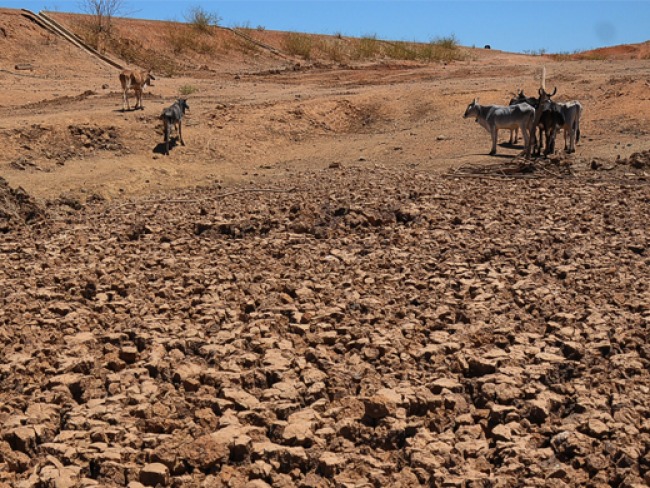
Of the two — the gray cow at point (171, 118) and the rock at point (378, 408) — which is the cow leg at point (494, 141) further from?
the rock at point (378, 408)

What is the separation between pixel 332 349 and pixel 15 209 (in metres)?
5.00

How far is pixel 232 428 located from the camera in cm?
423

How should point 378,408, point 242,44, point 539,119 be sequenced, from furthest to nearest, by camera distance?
point 242,44, point 539,119, point 378,408

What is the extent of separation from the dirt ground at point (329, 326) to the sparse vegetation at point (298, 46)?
23.2m

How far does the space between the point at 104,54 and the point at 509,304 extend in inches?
1000

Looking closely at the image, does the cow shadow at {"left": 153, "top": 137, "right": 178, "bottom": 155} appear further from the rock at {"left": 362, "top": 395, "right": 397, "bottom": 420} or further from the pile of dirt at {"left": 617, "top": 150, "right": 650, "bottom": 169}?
the rock at {"left": 362, "top": 395, "right": 397, "bottom": 420}

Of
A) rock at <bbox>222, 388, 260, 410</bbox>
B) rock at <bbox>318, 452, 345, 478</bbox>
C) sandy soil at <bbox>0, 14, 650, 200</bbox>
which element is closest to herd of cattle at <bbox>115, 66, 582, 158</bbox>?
sandy soil at <bbox>0, 14, 650, 200</bbox>

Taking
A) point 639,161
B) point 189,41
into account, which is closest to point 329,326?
point 639,161

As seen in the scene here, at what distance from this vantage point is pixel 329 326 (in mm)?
5473

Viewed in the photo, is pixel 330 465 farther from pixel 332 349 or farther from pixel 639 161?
pixel 639 161

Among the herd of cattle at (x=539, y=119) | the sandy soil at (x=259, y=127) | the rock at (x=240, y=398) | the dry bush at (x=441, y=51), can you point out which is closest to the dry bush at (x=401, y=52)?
the dry bush at (x=441, y=51)

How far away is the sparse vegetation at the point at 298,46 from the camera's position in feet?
113

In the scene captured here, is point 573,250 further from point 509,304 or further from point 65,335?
point 65,335

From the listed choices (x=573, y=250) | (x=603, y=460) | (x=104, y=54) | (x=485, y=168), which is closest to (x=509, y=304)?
(x=573, y=250)
